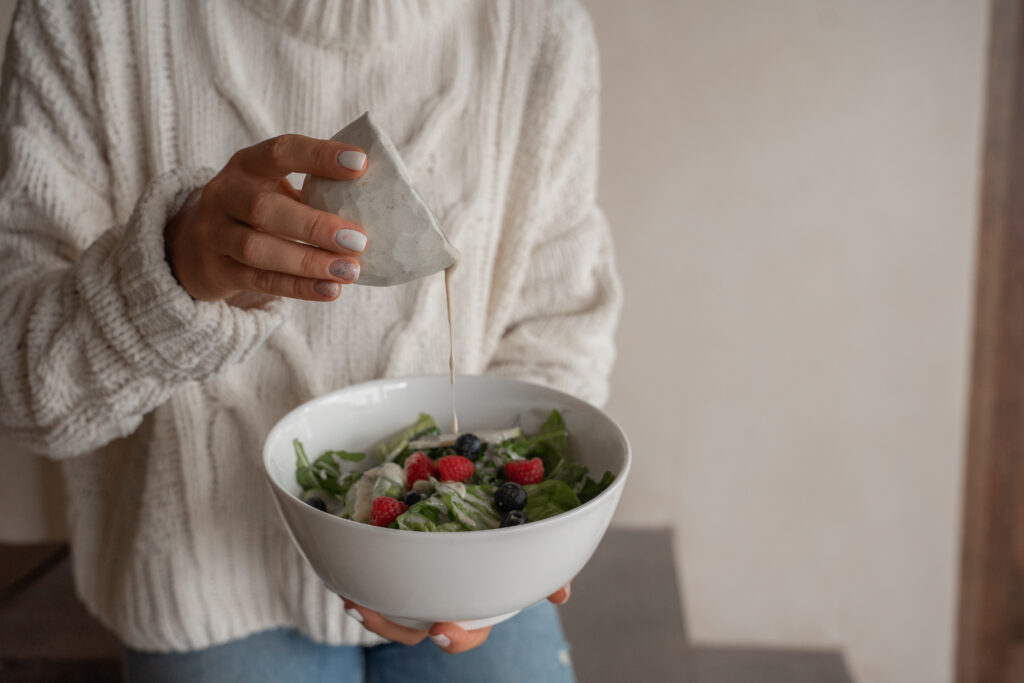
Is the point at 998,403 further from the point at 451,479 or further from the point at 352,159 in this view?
the point at 352,159

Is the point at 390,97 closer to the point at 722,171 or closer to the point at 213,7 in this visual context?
the point at 213,7

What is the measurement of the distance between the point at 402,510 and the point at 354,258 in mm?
207

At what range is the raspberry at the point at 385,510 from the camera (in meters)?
0.55

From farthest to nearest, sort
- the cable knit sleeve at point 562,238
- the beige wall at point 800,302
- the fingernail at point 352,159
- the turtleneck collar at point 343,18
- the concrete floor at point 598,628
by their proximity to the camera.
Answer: the beige wall at point 800,302
the concrete floor at point 598,628
the cable knit sleeve at point 562,238
the turtleneck collar at point 343,18
the fingernail at point 352,159

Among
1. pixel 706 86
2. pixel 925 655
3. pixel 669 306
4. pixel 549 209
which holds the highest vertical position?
pixel 706 86

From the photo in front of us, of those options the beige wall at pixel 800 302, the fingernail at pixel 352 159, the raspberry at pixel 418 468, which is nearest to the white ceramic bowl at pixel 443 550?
the raspberry at pixel 418 468

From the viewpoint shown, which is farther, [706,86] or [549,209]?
[706,86]

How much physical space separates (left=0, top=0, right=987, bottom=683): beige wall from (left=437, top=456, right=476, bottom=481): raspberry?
85 centimetres

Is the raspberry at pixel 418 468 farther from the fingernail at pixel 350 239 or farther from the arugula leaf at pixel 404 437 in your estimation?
the fingernail at pixel 350 239

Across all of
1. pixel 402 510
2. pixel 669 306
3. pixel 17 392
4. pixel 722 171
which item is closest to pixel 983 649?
pixel 669 306

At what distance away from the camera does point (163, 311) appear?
1.83 ft

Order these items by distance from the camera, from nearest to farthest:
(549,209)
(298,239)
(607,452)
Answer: (298,239)
(607,452)
(549,209)

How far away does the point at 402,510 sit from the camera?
22.1 inches

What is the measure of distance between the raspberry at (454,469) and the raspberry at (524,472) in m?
0.04
